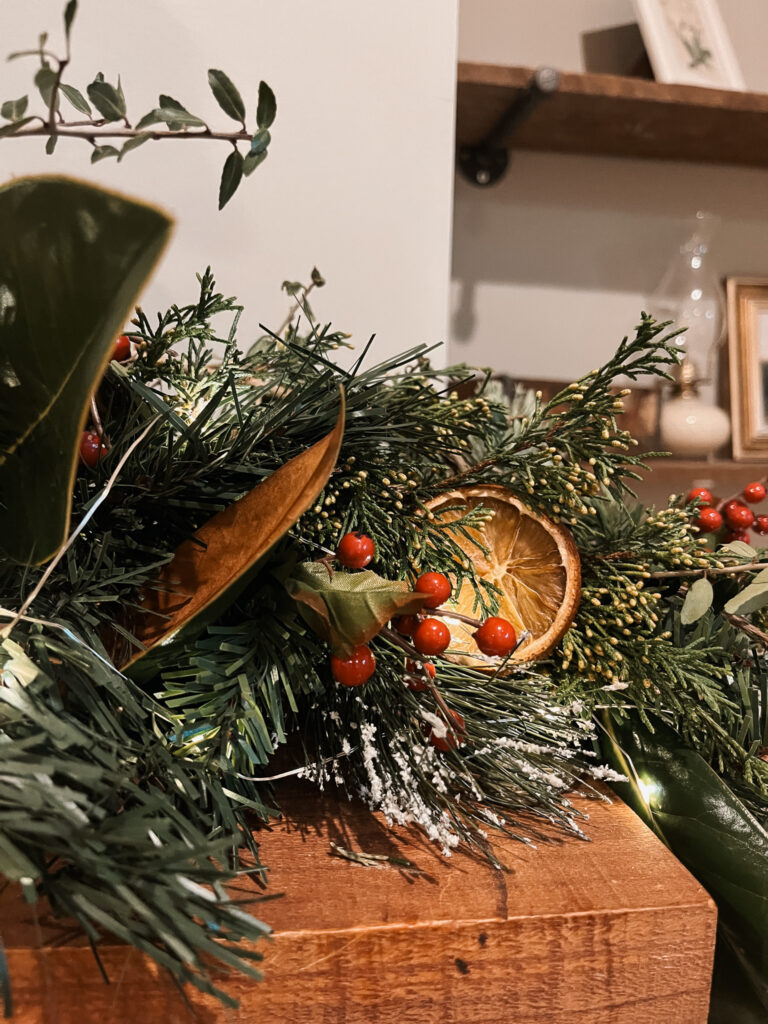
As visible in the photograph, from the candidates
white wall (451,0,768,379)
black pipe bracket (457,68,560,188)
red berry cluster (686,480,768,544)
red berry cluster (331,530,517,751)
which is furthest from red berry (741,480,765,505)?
white wall (451,0,768,379)

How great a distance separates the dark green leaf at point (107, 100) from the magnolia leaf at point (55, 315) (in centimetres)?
6

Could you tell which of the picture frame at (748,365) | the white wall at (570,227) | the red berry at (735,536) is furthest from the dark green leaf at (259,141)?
the picture frame at (748,365)

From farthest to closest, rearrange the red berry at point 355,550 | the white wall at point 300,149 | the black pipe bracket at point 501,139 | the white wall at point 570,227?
the white wall at point 570,227 → the black pipe bracket at point 501,139 → the white wall at point 300,149 → the red berry at point 355,550

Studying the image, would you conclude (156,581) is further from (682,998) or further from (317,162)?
(317,162)

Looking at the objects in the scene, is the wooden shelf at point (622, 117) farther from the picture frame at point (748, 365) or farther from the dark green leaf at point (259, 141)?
the dark green leaf at point (259, 141)

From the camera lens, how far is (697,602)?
0.35 m

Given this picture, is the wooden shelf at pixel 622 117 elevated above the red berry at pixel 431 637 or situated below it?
above

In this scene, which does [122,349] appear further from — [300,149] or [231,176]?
[300,149]

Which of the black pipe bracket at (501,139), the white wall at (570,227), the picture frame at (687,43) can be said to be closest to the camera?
the black pipe bracket at (501,139)

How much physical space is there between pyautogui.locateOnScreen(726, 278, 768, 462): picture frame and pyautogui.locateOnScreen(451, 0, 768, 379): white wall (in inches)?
2.2

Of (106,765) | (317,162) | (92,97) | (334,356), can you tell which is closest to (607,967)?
(106,765)

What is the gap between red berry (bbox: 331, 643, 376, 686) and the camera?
272mm

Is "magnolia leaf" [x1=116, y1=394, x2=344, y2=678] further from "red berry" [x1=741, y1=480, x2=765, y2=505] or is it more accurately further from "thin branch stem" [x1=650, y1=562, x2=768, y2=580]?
"red berry" [x1=741, y1=480, x2=765, y2=505]

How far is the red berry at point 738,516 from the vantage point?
0.44 metres
